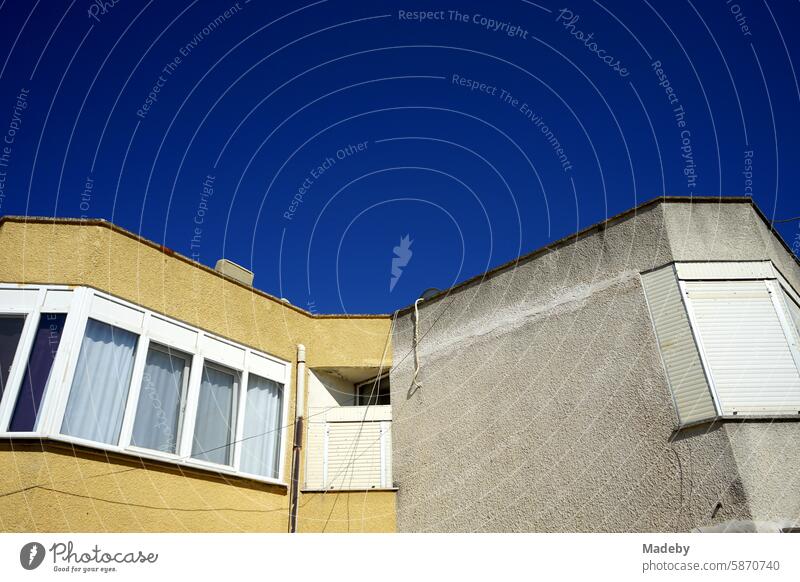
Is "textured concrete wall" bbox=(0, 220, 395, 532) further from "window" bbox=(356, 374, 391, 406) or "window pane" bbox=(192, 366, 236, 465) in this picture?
"window" bbox=(356, 374, 391, 406)

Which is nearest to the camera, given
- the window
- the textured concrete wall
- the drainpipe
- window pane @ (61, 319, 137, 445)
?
the textured concrete wall

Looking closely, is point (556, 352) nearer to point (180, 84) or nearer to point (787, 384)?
point (787, 384)

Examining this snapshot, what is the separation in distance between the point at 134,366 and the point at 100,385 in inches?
19.3

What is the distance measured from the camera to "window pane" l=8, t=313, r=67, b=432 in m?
6.98

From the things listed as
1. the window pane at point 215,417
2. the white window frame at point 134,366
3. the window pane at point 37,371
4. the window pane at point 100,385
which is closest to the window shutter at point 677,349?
the white window frame at point 134,366

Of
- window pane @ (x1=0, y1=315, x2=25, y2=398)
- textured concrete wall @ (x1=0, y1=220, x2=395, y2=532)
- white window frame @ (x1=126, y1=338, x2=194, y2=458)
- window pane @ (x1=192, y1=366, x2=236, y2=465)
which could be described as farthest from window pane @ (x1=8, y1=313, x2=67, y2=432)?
window pane @ (x1=192, y1=366, x2=236, y2=465)

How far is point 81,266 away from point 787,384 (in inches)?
333

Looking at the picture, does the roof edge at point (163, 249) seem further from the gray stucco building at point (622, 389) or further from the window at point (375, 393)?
the gray stucco building at point (622, 389)

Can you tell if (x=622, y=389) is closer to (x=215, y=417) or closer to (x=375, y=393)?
(x=375, y=393)

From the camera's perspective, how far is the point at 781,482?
6.20m

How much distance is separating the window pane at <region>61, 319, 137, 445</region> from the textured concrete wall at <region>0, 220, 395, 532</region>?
1.19 feet

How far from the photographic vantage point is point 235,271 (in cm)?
1044

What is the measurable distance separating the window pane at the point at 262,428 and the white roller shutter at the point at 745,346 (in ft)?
19.7
